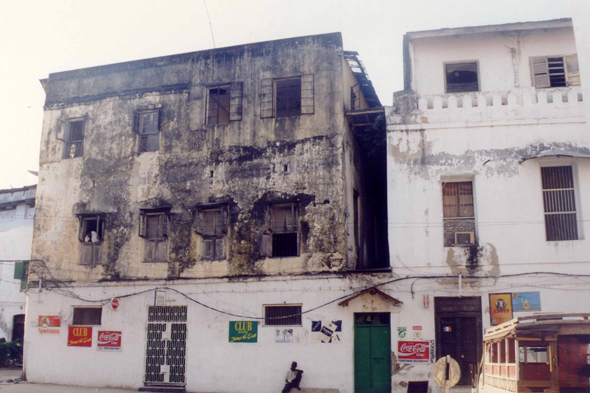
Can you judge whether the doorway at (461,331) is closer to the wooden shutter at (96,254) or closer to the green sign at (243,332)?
the green sign at (243,332)

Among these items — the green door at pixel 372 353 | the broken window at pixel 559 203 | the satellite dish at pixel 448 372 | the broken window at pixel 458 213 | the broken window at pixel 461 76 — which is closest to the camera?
the satellite dish at pixel 448 372

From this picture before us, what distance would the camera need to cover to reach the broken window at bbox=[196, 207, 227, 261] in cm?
1748

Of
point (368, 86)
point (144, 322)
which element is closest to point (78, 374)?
point (144, 322)

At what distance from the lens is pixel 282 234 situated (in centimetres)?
1705

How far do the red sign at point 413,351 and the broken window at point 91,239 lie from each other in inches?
376

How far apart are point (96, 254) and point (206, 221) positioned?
12.6ft

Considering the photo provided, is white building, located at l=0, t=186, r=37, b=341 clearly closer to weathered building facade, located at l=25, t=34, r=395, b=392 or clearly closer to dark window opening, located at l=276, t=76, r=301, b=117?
weathered building facade, located at l=25, t=34, r=395, b=392

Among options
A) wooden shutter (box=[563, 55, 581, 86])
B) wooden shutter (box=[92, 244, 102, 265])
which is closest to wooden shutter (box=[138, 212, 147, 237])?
wooden shutter (box=[92, 244, 102, 265])

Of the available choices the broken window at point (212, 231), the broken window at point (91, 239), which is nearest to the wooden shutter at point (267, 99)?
the broken window at point (212, 231)

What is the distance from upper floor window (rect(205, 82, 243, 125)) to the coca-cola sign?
6.91 meters

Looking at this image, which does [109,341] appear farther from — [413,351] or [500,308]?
[500,308]

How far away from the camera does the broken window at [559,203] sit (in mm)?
15375

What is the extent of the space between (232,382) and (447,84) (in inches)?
397

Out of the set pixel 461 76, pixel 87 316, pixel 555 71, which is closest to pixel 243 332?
pixel 87 316
